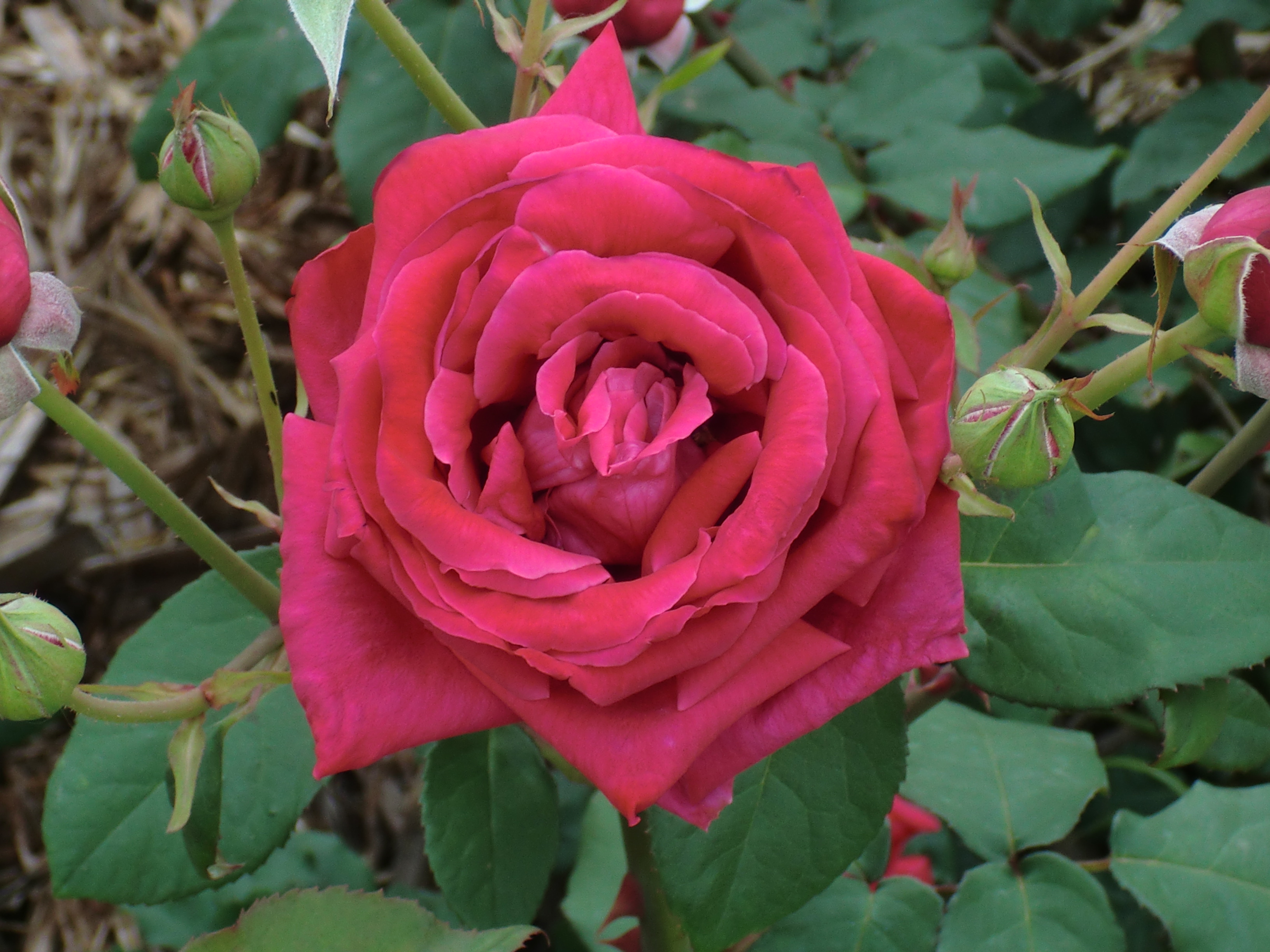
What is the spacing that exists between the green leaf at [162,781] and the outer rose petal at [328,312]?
12.0 inches

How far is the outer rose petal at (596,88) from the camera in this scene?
1.93 ft

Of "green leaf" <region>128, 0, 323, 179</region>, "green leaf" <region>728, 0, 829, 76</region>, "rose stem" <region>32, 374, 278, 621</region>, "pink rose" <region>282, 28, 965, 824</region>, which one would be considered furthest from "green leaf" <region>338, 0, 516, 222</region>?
"pink rose" <region>282, 28, 965, 824</region>

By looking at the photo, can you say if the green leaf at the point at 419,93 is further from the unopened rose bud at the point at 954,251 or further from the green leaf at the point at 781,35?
the unopened rose bud at the point at 954,251

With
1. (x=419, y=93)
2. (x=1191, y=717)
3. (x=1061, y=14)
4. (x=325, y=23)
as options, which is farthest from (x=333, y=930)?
(x=1061, y=14)

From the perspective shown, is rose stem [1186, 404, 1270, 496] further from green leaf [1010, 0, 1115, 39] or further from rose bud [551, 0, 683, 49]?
green leaf [1010, 0, 1115, 39]

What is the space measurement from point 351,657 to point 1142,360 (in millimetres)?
449

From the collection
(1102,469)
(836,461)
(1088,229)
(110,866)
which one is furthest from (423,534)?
(1088,229)

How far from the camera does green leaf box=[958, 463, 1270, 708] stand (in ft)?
2.28

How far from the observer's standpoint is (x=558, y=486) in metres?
0.55

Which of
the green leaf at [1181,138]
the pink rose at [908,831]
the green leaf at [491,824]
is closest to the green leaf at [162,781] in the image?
the green leaf at [491,824]

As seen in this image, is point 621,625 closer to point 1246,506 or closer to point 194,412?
point 1246,506

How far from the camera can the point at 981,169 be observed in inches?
45.4

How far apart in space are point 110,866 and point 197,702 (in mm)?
274

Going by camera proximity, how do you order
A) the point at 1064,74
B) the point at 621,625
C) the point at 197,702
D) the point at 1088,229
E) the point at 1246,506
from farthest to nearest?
the point at 1064,74, the point at 1088,229, the point at 1246,506, the point at 197,702, the point at 621,625
